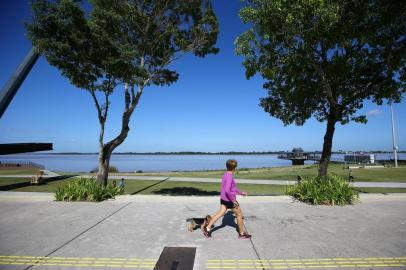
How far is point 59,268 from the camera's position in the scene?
508 cm

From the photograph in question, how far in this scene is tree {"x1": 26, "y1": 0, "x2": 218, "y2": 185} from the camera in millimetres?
11978

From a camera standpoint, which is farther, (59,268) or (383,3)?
(383,3)

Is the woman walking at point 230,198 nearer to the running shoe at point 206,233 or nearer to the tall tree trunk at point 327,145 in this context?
the running shoe at point 206,233

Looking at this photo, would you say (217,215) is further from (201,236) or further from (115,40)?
(115,40)

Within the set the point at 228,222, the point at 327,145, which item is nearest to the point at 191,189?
the point at 327,145

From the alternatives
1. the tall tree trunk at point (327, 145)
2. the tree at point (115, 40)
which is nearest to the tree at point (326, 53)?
the tall tree trunk at point (327, 145)

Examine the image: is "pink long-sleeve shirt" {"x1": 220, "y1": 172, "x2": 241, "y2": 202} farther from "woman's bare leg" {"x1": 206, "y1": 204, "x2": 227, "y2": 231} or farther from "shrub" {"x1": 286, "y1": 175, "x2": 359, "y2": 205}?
"shrub" {"x1": 286, "y1": 175, "x2": 359, "y2": 205}

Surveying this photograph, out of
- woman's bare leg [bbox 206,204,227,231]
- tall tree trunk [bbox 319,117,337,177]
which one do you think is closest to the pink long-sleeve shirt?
woman's bare leg [bbox 206,204,227,231]

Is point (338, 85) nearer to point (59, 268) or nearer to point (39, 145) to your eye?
point (59, 268)

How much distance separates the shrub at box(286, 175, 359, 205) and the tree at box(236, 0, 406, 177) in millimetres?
986

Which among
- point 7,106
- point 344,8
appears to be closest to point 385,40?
point 344,8

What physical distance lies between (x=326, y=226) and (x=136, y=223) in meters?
5.11

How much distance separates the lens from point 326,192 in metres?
11.4

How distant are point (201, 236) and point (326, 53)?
977cm
